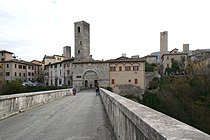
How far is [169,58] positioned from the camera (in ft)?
315

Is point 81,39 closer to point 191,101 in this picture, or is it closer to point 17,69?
point 17,69

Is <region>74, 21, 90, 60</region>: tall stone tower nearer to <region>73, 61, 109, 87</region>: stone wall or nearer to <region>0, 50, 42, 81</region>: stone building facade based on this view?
<region>73, 61, 109, 87</region>: stone wall

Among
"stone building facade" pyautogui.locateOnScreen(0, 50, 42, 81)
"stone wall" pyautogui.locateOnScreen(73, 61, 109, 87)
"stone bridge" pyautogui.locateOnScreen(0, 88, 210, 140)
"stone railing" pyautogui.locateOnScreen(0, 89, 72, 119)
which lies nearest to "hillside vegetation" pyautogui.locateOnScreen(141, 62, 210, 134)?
"stone railing" pyautogui.locateOnScreen(0, 89, 72, 119)

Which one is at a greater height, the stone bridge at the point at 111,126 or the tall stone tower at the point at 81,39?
the tall stone tower at the point at 81,39

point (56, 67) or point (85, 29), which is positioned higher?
point (85, 29)

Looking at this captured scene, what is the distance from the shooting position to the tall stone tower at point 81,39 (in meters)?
72.8

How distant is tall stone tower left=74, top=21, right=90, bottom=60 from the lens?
239 ft

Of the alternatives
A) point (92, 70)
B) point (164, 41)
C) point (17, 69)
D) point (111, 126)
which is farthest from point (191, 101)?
point (164, 41)

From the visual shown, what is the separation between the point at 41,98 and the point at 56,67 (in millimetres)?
70955

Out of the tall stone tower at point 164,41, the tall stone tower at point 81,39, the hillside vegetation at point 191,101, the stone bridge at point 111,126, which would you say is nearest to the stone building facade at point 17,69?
the tall stone tower at point 81,39

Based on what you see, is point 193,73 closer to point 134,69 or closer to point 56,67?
point 134,69

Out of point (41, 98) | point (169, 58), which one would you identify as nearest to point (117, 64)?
point (169, 58)

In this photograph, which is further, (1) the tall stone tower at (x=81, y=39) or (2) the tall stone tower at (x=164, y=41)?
(2) the tall stone tower at (x=164, y=41)

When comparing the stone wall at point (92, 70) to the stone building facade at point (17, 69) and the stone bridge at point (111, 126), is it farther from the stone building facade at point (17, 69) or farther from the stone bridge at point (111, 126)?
the stone bridge at point (111, 126)
